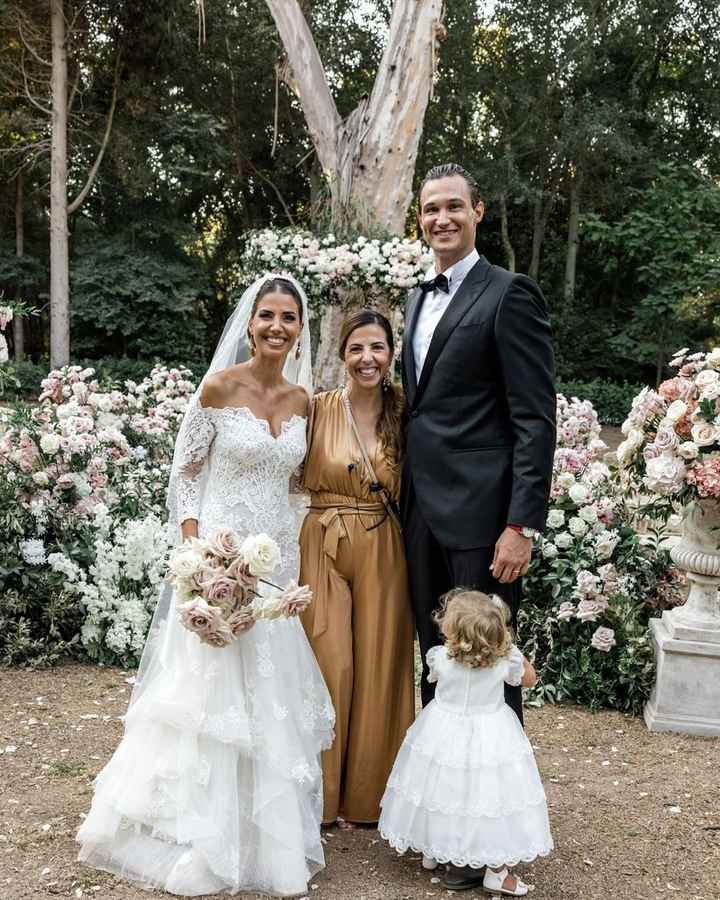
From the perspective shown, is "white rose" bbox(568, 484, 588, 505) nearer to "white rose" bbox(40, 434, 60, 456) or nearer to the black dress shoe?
the black dress shoe

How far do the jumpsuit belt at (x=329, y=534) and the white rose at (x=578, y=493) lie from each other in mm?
2004

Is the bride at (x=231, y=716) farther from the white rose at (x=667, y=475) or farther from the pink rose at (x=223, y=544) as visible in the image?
the white rose at (x=667, y=475)

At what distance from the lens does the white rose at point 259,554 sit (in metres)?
2.76

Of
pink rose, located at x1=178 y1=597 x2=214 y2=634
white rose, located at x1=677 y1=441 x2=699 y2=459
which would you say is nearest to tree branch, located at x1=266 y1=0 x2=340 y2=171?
white rose, located at x1=677 y1=441 x2=699 y2=459

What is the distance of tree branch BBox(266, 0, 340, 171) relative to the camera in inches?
372

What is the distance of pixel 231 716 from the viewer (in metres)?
2.91

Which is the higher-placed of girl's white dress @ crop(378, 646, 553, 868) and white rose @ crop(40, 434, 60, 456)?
white rose @ crop(40, 434, 60, 456)

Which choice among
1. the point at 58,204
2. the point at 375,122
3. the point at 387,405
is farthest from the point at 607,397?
the point at 387,405

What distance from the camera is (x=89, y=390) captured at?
5773mm

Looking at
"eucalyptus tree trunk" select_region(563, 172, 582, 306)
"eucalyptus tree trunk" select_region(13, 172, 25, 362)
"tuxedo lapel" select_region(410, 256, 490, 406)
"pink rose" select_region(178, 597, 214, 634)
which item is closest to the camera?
"pink rose" select_region(178, 597, 214, 634)

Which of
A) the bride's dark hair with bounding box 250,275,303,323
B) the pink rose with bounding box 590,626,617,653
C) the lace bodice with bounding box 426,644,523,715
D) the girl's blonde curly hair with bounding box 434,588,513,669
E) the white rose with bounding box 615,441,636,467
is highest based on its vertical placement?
the bride's dark hair with bounding box 250,275,303,323

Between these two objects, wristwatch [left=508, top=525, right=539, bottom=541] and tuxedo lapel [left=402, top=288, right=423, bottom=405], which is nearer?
wristwatch [left=508, top=525, right=539, bottom=541]

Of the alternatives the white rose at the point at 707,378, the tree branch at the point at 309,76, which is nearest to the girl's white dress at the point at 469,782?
the white rose at the point at 707,378

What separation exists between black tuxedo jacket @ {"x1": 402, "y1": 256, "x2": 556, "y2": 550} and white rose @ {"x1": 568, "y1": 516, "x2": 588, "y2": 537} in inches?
83.5
